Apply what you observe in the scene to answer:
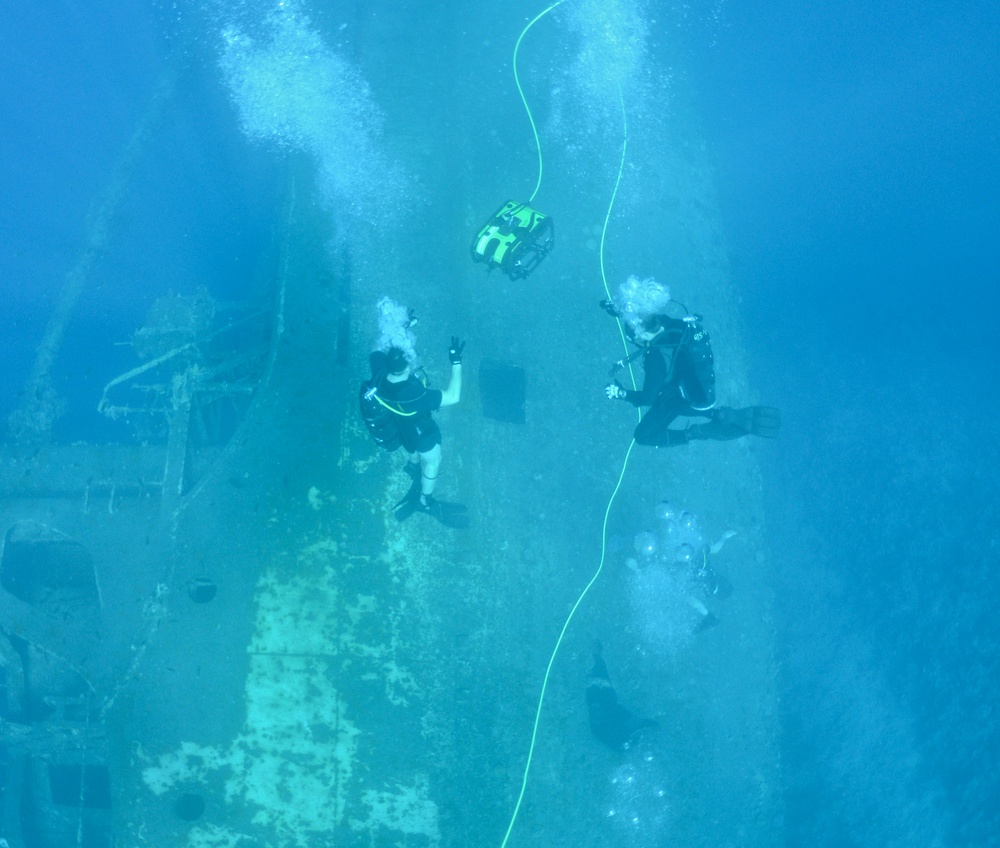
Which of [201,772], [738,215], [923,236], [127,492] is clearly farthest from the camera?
[923,236]

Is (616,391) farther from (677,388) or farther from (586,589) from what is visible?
(586,589)

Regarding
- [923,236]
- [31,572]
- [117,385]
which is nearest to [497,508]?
[117,385]

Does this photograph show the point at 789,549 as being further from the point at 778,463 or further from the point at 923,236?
the point at 923,236

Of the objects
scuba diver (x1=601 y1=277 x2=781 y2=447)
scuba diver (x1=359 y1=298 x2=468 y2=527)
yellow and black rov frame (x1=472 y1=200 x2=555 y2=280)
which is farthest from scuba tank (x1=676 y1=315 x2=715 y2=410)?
scuba diver (x1=359 y1=298 x2=468 y2=527)

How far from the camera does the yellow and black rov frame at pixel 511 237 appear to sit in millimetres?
5082

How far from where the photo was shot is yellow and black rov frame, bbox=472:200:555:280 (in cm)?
508

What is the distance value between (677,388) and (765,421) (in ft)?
3.28

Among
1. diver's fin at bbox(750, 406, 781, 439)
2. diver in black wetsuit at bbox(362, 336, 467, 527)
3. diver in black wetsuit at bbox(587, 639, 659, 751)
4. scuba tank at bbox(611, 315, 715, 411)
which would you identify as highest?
scuba tank at bbox(611, 315, 715, 411)

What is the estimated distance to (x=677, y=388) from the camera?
469cm

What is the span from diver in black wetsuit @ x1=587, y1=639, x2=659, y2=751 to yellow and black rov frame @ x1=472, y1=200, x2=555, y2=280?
3.73 metres

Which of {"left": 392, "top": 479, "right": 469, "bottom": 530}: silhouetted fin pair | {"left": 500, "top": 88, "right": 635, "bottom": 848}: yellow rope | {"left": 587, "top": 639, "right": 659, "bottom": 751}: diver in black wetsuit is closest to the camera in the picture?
{"left": 500, "top": 88, "right": 635, "bottom": 848}: yellow rope

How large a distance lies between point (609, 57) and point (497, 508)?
17.9 feet

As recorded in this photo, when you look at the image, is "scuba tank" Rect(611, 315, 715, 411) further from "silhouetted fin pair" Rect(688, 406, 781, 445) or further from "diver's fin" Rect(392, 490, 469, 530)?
"diver's fin" Rect(392, 490, 469, 530)

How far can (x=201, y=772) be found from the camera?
4293mm
